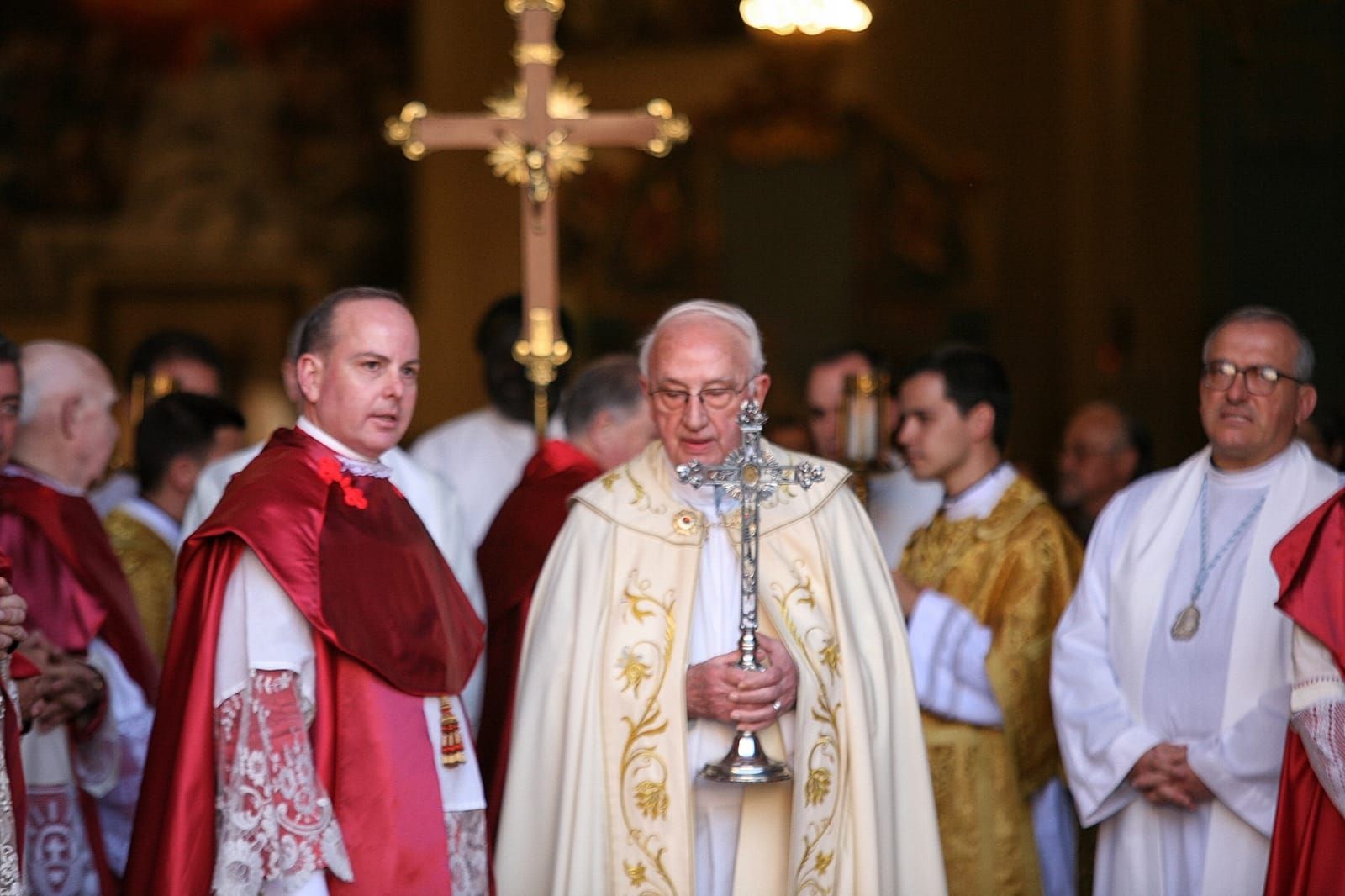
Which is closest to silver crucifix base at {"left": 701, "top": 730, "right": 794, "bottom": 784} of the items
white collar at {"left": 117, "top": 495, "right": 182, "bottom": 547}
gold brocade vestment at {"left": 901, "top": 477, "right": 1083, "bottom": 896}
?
gold brocade vestment at {"left": 901, "top": 477, "right": 1083, "bottom": 896}

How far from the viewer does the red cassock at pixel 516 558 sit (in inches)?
211

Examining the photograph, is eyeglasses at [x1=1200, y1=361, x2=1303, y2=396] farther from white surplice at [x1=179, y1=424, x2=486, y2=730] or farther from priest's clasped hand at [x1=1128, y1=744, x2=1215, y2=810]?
white surplice at [x1=179, y1=424, x2=486, y2=730]

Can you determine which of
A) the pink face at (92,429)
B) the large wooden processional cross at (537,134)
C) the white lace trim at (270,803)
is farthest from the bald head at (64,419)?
the white lace trim at (270,803)

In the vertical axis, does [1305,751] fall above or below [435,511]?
below

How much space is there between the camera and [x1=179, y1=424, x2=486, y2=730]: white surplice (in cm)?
536

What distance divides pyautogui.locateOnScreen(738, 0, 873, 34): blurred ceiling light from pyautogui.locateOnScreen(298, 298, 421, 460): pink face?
8.73 m

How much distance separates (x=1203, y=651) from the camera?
489 cm

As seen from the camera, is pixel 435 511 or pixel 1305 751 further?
pixel 435 511

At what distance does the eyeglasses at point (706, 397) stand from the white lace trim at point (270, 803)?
1172 mm

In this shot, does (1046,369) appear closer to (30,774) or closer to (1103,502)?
(1103,502)

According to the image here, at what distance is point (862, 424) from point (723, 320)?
0.88 m

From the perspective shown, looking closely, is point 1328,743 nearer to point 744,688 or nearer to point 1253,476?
point 1253,476

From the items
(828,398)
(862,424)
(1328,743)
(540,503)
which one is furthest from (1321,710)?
(828,398)

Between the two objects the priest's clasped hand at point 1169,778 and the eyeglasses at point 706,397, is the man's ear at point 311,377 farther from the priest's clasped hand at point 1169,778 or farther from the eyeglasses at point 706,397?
the priest's clasped hand at point 1169,778
